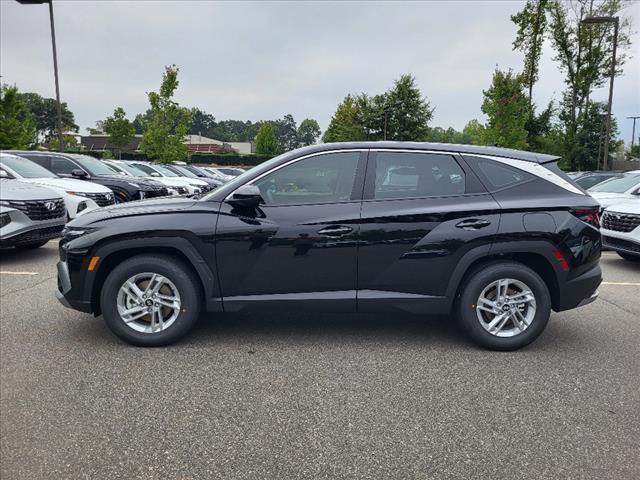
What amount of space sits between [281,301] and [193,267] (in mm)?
789

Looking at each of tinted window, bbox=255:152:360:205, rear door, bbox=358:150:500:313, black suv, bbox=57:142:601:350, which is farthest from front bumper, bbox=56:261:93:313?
rear door, bbox=358:150:500:313

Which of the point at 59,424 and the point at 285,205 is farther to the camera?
the point at 285,205

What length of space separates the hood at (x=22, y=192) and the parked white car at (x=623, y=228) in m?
→ 8.95

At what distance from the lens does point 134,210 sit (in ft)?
13.3

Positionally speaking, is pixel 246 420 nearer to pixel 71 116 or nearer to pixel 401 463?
pixel 401 463

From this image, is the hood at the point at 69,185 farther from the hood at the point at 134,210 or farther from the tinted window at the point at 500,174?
the tinted window at the point at 500,174

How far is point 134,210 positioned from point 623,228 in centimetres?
739

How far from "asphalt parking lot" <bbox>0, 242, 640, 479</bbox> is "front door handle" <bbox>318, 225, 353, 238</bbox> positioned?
3.19ft

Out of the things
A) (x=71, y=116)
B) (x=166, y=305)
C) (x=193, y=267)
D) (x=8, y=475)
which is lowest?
(x=8, y=475)

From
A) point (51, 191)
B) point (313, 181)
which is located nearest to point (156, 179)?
point (51, 191)

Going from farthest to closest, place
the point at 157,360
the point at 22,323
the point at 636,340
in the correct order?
the point at 22,323
the point at 636,340
the point at 157,360

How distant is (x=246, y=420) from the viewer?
2.91 metres

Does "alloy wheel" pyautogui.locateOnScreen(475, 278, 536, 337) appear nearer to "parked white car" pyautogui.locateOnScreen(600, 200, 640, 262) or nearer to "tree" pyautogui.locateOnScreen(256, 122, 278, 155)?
"parked white car" pyautogui.locateOnScreen(600, 200, 640, 262)

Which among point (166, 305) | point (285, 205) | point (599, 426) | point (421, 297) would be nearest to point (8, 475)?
point (166, 305)
